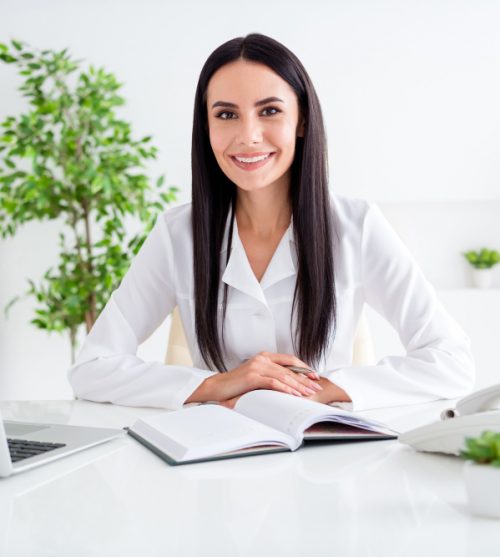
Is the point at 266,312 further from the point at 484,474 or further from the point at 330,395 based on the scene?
the point at 484,474

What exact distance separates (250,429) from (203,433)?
7cm

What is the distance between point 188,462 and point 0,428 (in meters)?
0.26

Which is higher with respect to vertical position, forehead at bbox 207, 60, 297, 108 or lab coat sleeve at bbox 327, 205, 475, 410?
forehead at bbox 207, 60, 297, 108

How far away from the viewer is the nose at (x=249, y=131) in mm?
1925

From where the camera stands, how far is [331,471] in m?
1.05

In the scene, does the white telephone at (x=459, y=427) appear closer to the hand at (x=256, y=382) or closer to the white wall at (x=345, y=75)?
the hand at (x=256, y=382)

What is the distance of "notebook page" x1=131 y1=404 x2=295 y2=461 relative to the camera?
112cm

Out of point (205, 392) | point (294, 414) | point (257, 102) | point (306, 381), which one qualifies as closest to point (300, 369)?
point (306, 381)

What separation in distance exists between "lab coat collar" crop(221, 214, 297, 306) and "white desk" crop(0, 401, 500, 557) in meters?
0.77

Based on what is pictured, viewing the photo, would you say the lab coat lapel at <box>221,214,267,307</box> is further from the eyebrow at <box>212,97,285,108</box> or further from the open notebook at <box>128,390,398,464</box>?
the open notebook at <box>128,390,398,464</box>

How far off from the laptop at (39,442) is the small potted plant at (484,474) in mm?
570

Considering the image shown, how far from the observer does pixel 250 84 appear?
1.91 metres

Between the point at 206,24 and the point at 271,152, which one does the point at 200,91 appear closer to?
the point at 271,152

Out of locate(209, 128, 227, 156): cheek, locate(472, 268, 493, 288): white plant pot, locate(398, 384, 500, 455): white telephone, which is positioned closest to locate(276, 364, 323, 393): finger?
locate(398, 384, 500, 455): white telephone
